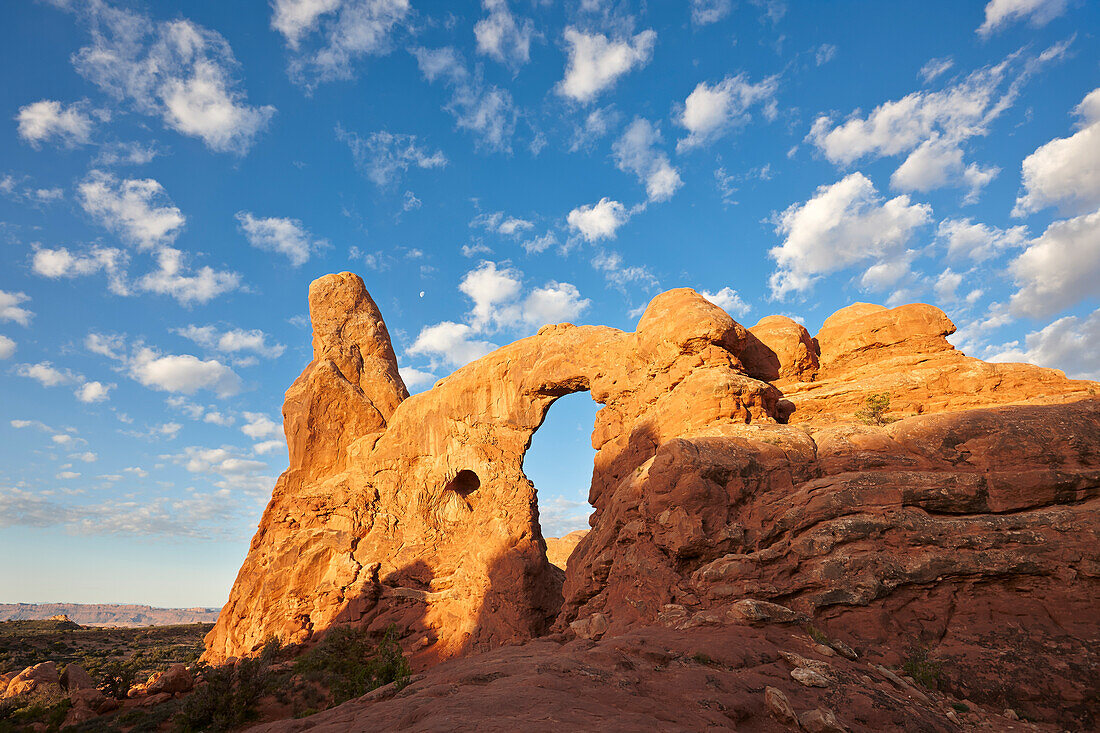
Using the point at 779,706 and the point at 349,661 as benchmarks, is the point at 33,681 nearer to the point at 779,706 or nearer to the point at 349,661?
the point at 349,661

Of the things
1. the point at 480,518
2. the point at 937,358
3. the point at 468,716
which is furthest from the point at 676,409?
the point at 468,716

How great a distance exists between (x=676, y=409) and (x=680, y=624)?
816 centimetres

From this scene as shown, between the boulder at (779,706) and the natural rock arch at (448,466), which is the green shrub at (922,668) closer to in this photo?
the boulder at (779,706)

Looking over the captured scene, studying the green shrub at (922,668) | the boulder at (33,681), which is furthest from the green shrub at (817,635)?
the boulder at (33,681)

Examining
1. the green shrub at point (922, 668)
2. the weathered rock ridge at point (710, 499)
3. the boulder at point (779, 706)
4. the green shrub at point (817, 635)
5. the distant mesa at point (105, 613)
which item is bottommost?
the distant mesa at point (105, 613)

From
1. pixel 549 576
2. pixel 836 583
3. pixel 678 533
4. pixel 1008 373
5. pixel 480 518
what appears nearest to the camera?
pixel 836 583

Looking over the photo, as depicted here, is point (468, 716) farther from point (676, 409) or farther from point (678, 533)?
point (676, 409)

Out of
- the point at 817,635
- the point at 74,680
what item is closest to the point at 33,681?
the point at 74,680

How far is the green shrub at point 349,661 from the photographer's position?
17562mm

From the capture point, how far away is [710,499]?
46.9ft

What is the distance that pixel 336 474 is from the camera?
2959 centimetres

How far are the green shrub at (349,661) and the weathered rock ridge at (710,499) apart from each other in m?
1.21

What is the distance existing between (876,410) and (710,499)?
6902 mm

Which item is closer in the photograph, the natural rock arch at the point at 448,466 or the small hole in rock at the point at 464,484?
the natural rock arch at the point at 448,466
